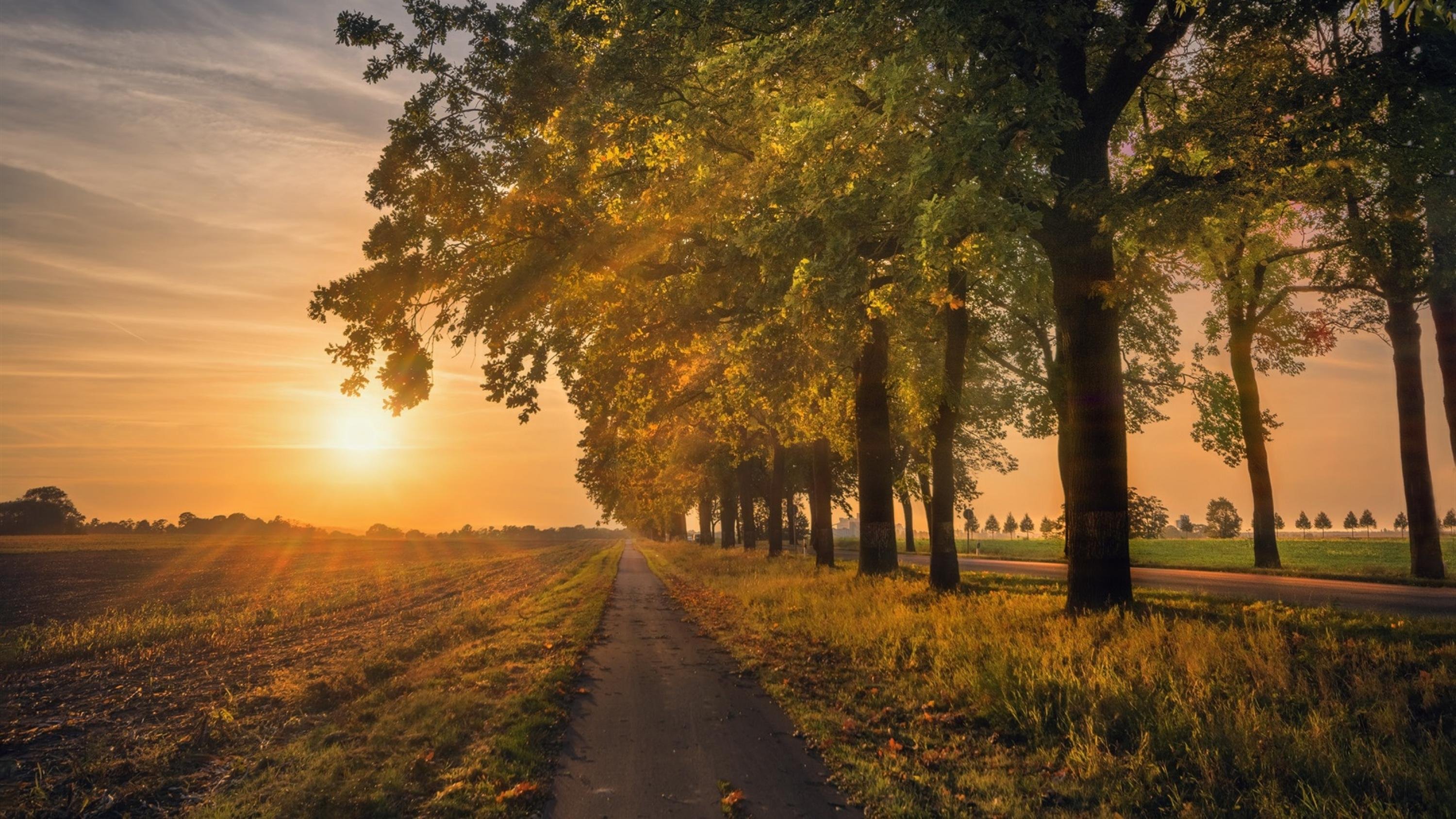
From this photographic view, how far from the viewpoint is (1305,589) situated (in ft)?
57.6

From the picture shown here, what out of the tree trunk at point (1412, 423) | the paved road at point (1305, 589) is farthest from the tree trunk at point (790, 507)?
the tree trunk at point (1412, 423)

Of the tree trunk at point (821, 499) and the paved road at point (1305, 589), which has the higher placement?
the tree trunk at point (821, 499)

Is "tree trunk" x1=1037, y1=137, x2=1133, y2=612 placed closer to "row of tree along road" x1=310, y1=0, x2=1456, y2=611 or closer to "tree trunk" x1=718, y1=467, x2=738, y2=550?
"row of tree along road" x1=310, y1=0, x2=1456, y2=611

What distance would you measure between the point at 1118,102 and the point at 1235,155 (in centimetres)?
233

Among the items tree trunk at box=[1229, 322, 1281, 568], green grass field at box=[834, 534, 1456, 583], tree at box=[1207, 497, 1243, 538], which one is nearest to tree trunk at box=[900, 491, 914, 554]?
green grass field at box=[834, 534, 1456, 583]

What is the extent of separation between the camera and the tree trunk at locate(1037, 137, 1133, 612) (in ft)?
41.0

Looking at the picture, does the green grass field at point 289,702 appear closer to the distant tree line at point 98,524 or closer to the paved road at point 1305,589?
the paved road at point 1305,589

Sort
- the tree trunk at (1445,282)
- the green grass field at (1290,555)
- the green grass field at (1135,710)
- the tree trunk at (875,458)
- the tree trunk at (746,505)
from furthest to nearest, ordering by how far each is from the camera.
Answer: the tree trunk at (746,505), the green grass field at (1290,555), the tree trunk at (875,458), the tree trunk at (1445,282), the green grass field at (1135,710)

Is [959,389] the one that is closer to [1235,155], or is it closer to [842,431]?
[842,431]

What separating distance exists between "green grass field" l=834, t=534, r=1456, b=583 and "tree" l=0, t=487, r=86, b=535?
376 feet

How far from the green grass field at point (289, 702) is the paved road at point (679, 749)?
43 cm

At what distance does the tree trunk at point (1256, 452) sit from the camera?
26.2 m

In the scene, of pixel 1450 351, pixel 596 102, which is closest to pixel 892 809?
pixel 596 102

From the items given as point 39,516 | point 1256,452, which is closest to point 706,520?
point 1256,452
